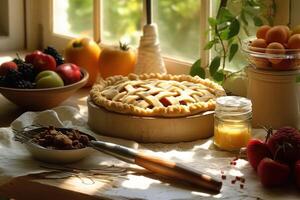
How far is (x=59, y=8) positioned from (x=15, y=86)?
55cm

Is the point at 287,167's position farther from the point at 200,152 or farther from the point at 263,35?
the point at 263,35

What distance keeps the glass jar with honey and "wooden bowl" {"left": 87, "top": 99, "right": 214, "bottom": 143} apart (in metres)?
0.05

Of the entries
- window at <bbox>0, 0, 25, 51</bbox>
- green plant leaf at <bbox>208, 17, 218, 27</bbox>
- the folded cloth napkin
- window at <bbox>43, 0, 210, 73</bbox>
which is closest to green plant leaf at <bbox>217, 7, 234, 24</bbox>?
green plant leaf at <bbox>208, 17, 218, 27</bbox>

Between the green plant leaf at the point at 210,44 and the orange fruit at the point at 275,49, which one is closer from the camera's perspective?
the orange fruit at the point at 275,49

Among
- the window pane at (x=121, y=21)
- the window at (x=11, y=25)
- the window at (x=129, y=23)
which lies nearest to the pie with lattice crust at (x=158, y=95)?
the window at (x=129, y=23)

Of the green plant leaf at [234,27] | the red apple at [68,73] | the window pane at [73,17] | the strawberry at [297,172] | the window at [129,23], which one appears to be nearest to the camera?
the strawberry at [297,172]

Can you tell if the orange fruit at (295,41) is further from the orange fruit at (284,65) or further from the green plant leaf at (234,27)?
the green plant leaf at (234,27)

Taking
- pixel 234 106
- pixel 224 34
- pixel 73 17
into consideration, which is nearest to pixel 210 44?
pixel 224 34

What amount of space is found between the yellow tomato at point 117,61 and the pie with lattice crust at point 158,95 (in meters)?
0.17

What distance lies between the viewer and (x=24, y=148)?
1294 mm

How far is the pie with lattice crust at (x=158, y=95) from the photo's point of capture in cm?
131

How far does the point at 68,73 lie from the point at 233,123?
45 centimetres

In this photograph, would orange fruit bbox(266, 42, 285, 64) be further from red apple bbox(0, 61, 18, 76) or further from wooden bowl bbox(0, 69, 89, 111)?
red apple bbox(0, 61, 18, 76)

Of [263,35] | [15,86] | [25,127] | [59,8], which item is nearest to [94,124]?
[25,127]
